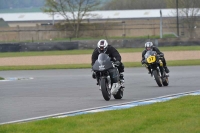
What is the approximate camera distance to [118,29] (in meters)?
71.4

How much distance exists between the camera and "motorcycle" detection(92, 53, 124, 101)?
49.4 ft

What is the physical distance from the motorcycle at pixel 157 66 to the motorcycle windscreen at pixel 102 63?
4932 mm

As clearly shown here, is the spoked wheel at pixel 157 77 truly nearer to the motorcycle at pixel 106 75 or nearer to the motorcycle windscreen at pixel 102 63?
the motorcycle at pixel 106 75

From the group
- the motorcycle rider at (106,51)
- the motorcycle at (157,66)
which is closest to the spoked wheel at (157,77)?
the motorcycle at (157,66)

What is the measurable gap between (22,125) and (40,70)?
2352 cm

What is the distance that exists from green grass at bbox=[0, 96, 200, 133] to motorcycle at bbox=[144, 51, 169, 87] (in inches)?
325

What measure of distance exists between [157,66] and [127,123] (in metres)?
10.8

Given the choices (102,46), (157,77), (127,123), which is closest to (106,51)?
(102,46)

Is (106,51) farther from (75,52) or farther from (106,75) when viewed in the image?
(75,52)

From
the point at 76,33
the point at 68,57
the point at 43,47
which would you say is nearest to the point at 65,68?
the point at 68,57

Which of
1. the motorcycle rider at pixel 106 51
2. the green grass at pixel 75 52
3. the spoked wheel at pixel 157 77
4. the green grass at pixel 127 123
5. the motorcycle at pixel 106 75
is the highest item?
the motorcycle rider at pixel 106 51

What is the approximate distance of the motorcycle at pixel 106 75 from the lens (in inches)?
593

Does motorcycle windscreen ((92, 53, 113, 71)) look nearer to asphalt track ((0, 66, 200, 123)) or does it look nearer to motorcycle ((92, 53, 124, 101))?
motorcycle ((92, 53, 124, 101))

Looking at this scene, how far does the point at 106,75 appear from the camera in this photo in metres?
15.3
